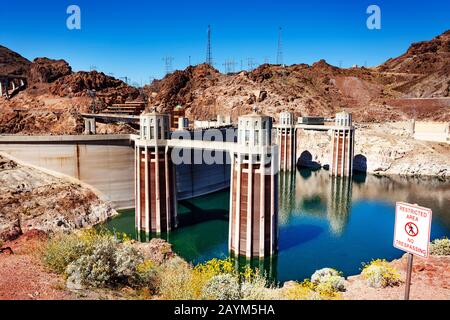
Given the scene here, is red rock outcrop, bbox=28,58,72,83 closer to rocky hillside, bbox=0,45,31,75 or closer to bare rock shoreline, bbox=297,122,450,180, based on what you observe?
rocky hillside, bbox=0,45,31,75

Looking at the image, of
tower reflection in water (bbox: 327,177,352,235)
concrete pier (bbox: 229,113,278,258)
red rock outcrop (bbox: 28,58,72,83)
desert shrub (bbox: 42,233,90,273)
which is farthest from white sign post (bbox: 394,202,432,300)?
red rock outcrop (bbox: 28,58,72,83)

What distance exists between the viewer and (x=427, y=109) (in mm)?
97438

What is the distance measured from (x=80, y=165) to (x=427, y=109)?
91082 millimetres

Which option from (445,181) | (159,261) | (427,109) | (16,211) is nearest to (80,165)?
(16,211)

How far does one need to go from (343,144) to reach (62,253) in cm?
5636

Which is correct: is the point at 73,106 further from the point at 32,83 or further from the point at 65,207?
the point at 65,207

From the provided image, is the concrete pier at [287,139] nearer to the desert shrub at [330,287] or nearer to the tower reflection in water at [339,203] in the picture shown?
the tower reflection in water at [339,203]

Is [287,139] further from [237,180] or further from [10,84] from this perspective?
[10,84]

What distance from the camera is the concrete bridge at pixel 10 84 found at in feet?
304

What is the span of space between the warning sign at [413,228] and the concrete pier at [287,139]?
62.0 m

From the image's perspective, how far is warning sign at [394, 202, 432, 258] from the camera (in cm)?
950

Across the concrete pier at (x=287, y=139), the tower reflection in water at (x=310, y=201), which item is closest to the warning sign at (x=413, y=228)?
the tower reflection in water at (x=310, y=201)

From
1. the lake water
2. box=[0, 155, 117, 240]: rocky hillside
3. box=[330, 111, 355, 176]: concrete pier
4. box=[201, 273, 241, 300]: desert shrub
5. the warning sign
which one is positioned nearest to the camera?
the warning sign

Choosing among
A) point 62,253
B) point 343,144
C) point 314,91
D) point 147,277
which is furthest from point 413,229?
point 314,91
